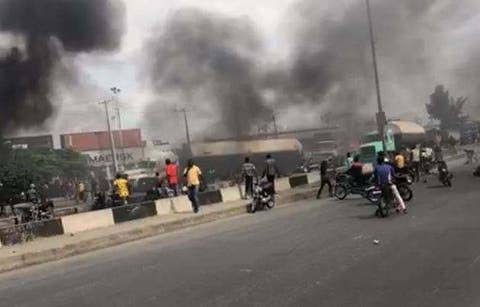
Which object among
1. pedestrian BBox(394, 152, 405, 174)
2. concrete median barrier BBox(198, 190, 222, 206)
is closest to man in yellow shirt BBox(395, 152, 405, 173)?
pedestrian BBox(394, 152, 405, 174)

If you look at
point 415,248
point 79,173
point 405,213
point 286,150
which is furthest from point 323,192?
point 79,173

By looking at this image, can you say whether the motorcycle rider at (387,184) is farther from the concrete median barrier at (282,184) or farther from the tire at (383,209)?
the concrete median barrier at (282,184)

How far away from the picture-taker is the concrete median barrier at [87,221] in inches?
586

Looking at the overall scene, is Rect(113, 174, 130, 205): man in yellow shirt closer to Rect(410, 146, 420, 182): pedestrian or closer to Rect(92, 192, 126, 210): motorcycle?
Rect(92, 192, 126, 210): motorcycle

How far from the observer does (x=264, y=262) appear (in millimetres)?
8625

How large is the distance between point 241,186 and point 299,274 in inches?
576

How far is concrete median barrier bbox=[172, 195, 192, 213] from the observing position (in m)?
18.1

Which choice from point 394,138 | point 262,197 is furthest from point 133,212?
point 394,138

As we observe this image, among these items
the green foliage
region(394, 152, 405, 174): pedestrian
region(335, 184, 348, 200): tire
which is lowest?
region(335, 184, 348, 200): tire

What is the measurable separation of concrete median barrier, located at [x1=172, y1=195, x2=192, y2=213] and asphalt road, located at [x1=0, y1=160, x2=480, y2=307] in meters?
4.54

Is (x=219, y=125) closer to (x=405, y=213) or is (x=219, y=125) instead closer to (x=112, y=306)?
(x=405, y=213)

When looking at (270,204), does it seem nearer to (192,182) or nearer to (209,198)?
(209,198)

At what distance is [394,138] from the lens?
43812mm

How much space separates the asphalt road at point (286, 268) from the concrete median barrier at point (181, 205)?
454 centimetres
